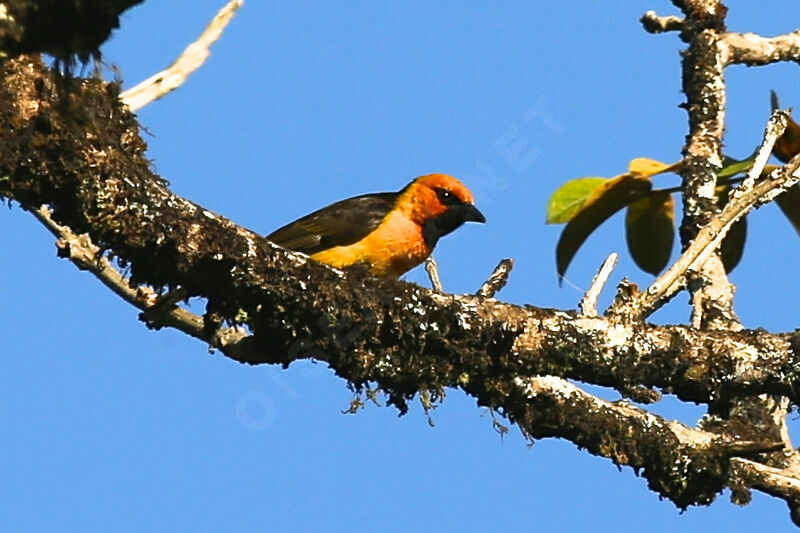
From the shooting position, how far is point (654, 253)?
552 cm

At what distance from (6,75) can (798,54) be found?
412cm

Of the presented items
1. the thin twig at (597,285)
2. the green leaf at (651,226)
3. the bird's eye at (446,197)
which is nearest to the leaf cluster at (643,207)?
the green leaf at (651,226)

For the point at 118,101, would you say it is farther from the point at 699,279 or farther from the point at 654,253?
the point at 654,253

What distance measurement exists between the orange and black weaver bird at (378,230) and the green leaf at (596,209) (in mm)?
2094

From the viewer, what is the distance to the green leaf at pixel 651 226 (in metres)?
5.47

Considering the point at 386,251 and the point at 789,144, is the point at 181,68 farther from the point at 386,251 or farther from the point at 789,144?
the point at 386,251

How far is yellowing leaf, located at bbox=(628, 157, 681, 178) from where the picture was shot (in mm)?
5020

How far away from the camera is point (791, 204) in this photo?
513 cm

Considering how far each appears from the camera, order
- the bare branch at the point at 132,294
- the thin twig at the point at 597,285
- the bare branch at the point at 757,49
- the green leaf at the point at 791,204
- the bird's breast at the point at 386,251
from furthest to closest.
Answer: the bird's breast at the point at 386,251, the bare branch at the point at 757,49, the green leaf at the point at 791,204, the bare branch at the point at 132,294, the thin twig at the point at 597,285

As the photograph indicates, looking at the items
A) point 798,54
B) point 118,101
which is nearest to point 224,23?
point 118,101

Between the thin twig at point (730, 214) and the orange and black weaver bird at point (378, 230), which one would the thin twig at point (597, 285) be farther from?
the orange and black weaver bird at point (378, 230)

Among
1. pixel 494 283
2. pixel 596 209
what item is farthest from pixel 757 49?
pixel 494 283

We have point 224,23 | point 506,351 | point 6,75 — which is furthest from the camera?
point 224,23

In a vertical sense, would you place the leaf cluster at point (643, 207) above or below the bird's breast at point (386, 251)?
below
